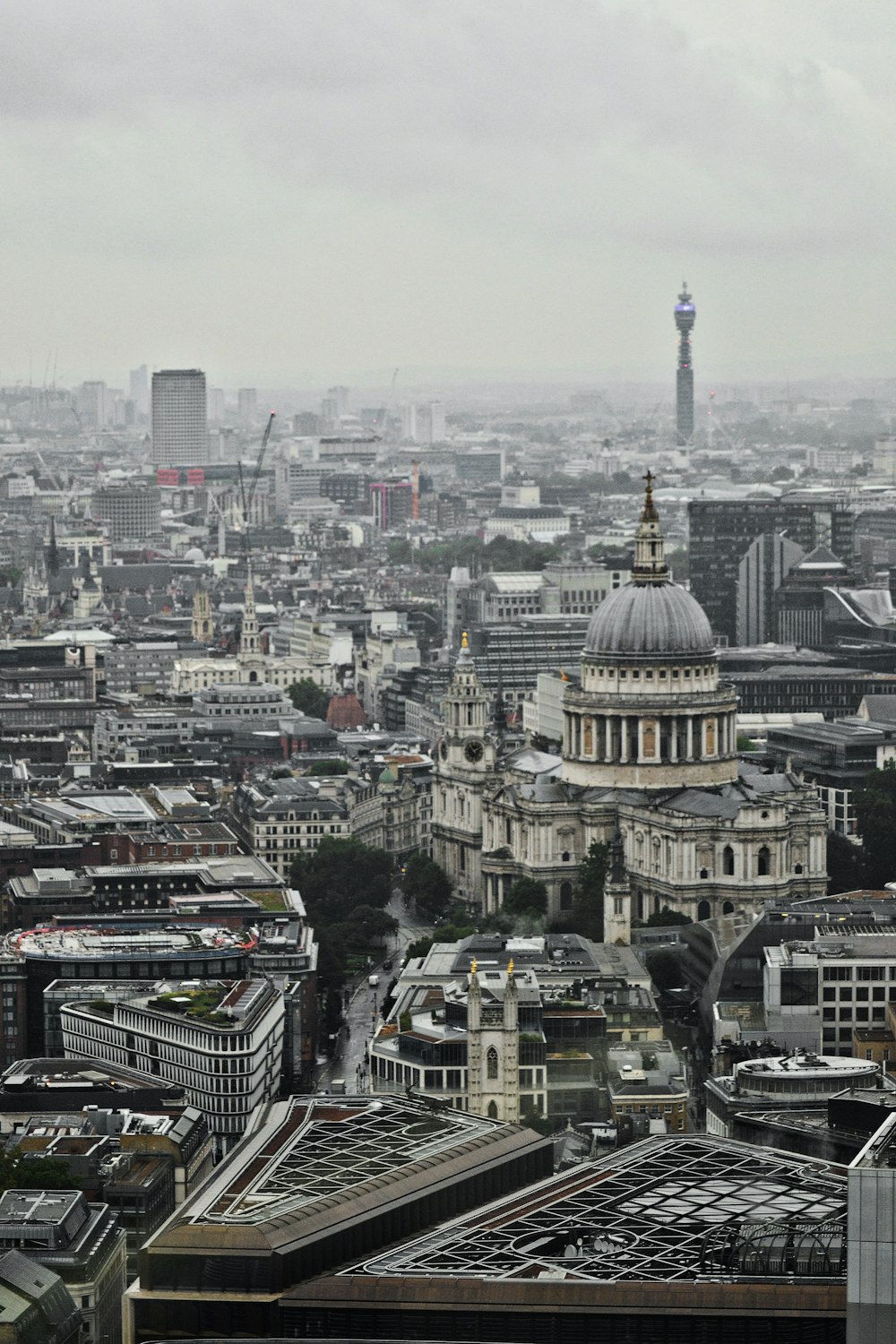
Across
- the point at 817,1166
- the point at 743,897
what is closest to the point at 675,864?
the point at 743,897

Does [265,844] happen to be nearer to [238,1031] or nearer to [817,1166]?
[238,1031]

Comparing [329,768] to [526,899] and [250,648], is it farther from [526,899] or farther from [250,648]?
[250,648]

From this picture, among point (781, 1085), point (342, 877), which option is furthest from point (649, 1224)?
point (342, 877)

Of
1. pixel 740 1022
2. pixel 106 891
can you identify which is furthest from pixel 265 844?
pixel 740 1022

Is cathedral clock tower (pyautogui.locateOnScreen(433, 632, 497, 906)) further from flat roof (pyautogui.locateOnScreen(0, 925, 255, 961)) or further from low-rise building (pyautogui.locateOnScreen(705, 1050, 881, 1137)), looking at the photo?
low-rise building (pyautogui.locateOnScreen(705, 1050, 881, 1137))

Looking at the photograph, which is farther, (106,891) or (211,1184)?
(106,891)

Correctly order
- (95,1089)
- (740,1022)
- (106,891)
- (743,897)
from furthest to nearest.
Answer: (743,897)
(106,891)
(740,1022)
(95,1089)

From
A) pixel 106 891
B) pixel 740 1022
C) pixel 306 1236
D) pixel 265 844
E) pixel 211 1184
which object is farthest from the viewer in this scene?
pixel 265 844
